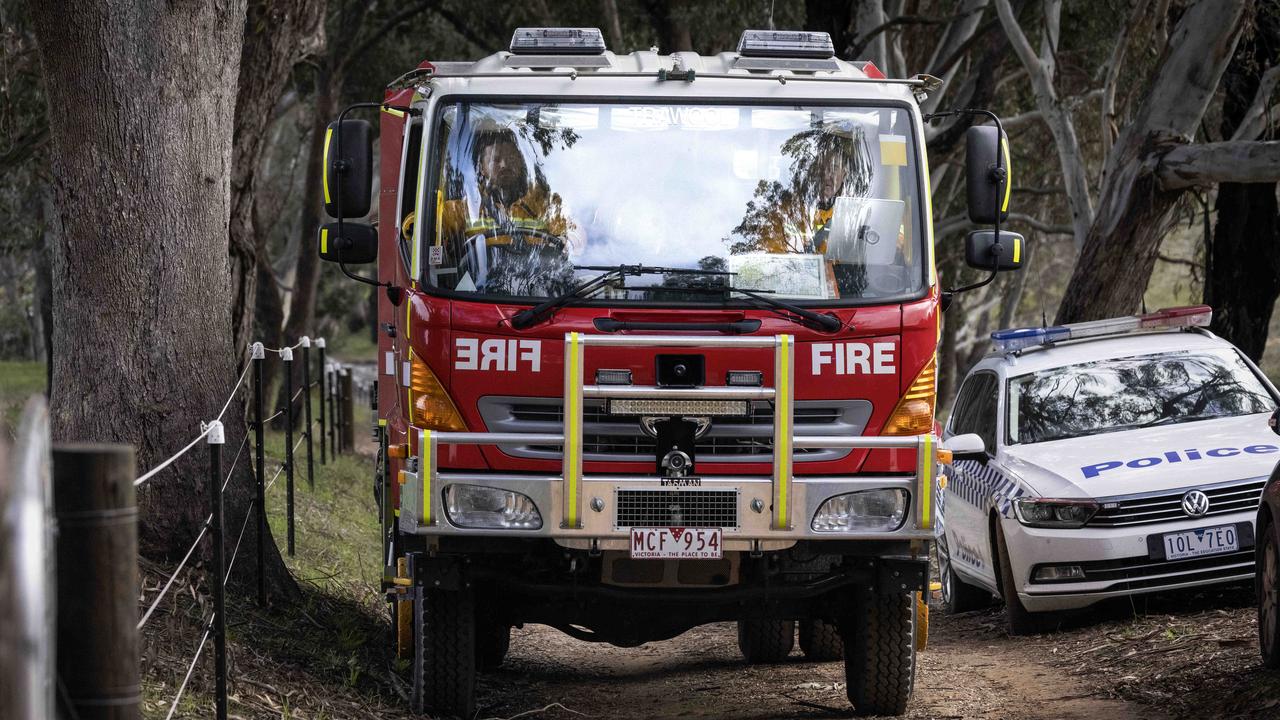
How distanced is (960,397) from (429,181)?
5.83 metres

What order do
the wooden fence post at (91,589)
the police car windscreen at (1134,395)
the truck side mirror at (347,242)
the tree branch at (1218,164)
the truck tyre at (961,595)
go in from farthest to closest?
the tree branch at (1218,164), the truck tyre at (961,595), the police car windscreen at (1134,395), the truck side mirror at (347,242), the wooden fence post at (91,589)

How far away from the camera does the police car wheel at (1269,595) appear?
7070 mm

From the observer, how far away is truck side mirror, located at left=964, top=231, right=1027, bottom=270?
7.22m

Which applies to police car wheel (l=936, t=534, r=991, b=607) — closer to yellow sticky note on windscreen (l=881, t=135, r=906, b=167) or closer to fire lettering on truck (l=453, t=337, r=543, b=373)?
yellow sticky note on windscreen (l=881, t=135, r=906, b=167)

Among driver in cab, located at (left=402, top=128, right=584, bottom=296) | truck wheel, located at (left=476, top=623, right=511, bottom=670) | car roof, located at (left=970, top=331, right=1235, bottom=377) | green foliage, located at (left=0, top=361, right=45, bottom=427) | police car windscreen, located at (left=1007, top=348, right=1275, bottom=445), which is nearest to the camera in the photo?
driver in cab, located at (left=402, top=128, right=584, bottom=296)

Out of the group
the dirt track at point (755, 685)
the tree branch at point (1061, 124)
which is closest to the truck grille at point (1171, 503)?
the dirt track at point (755, 685)

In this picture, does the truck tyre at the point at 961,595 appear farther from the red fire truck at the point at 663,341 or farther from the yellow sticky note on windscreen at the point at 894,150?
the yellow sticky note on windscreen at the point at 894,150

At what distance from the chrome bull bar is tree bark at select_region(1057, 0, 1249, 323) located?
837cm

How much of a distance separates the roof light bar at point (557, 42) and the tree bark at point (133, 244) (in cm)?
174

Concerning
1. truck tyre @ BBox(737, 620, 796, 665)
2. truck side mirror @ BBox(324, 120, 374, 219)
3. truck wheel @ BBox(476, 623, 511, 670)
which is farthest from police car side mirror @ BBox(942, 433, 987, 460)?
truck side mirror @ BBox(324, 120, 374, 219)

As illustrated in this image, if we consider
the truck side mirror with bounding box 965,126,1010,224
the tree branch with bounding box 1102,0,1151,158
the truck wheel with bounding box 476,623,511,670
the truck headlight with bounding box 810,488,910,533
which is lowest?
the truck wheel with bounding box 476,623,511,670

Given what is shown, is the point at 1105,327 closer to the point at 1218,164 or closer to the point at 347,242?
the point at 1218,164

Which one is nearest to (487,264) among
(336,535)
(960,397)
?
(960,397)

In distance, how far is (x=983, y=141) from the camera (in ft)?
23.5
